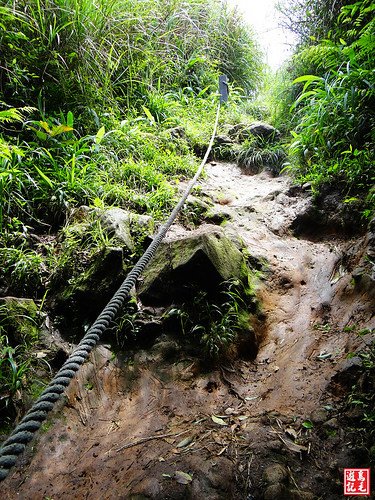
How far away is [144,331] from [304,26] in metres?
5.44

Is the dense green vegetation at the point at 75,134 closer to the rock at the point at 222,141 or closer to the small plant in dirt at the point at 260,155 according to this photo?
the rock at the point at 222,141

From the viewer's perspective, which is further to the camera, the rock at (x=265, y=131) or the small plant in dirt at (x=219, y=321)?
the rock at (x=265, y=131)

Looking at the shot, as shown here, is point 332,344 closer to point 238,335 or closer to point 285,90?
point 238,335

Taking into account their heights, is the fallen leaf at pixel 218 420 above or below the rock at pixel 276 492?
below

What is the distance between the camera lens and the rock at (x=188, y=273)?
2244mm

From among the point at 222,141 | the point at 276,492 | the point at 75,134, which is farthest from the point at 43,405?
the point at 222,141

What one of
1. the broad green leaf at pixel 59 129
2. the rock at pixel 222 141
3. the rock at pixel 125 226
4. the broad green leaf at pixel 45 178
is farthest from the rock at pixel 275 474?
the rock at pixel 222 141

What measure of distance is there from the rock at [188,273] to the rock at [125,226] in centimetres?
35

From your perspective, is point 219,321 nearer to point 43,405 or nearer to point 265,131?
point 43,405

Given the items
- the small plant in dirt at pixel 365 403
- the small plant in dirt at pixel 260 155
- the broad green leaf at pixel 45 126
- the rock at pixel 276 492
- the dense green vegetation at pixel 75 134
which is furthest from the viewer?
the small plant in dirt at pixel 260 155

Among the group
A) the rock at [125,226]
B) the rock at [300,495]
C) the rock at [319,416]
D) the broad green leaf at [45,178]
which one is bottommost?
the rock at [300,495]

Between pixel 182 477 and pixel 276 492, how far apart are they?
0.36 metres

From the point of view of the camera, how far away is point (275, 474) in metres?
1.20

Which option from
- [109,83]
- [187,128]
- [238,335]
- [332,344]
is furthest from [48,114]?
[332,344]
